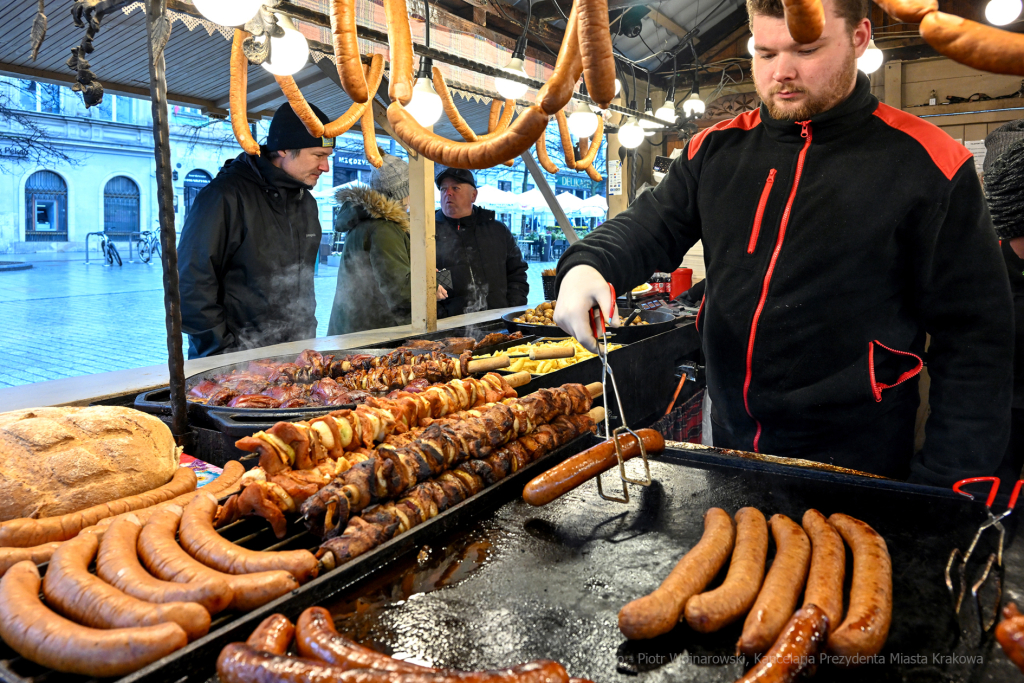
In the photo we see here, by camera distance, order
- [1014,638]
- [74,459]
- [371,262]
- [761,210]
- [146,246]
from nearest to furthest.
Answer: [1014,638], [74,459], [761,210], [371,262], [146,246]

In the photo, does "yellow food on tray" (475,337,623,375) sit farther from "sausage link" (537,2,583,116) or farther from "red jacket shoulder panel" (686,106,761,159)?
"sausage link" (537,2,583,116)

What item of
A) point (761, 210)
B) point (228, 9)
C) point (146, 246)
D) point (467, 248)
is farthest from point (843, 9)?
point (146, 246)

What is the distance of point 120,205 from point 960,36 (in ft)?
65.8

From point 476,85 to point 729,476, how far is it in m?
4.65

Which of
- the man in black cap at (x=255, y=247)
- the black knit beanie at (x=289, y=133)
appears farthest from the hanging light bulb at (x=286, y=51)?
the black knit beanie at (x=289, y=133)

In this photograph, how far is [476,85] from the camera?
5.69m

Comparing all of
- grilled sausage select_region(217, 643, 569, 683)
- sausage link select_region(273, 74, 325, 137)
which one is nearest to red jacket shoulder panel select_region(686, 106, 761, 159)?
sausage link select_region(273, 74, 325, 137)

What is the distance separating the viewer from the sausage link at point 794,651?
3.61 feet

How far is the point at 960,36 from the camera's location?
1196mm

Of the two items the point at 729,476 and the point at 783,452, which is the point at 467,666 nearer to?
the point at 729,476

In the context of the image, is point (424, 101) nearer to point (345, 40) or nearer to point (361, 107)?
point (361, 107)

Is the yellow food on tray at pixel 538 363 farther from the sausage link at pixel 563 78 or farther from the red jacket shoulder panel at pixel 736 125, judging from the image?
the sausage link at pixel 563 78

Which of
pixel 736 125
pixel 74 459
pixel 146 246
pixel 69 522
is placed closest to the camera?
pixel 69 522

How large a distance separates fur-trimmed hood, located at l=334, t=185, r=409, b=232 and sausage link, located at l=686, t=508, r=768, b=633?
5.27 metres
